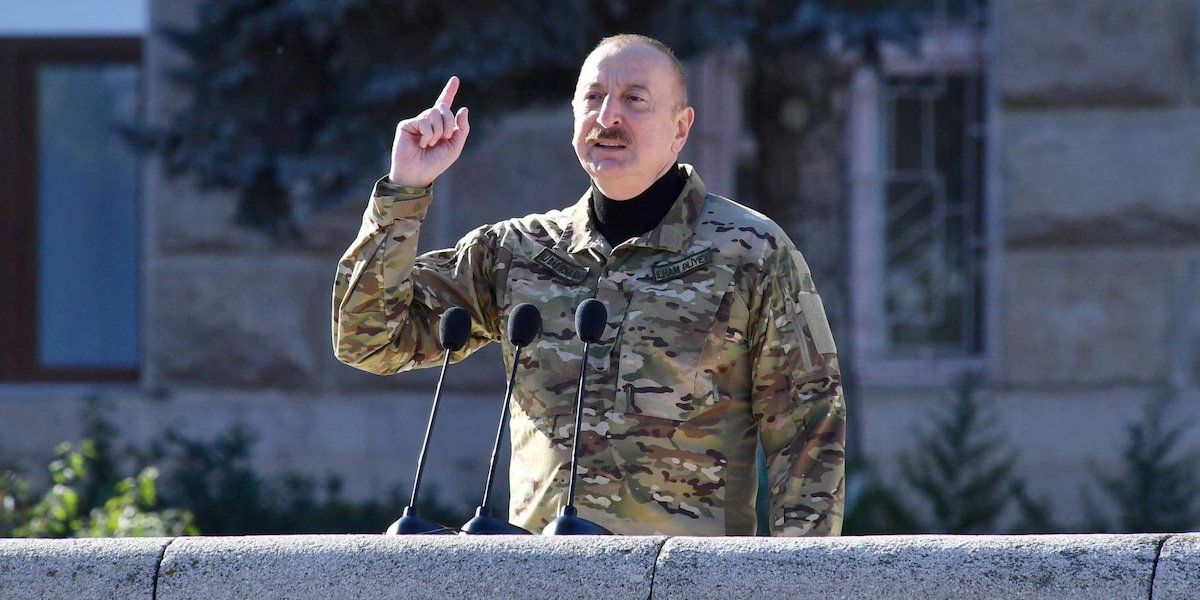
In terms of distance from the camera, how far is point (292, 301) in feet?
26.0

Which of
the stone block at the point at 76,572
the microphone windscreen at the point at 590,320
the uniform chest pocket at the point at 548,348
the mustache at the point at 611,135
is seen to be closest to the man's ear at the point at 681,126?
the mustache at the point at 611,135

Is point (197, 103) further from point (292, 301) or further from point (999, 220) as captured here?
point (999, 220)

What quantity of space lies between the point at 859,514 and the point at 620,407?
354 centimetres

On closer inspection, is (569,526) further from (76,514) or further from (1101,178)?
(1101,178)

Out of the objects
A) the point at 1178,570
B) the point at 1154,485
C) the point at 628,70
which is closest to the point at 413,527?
the point at 628,70

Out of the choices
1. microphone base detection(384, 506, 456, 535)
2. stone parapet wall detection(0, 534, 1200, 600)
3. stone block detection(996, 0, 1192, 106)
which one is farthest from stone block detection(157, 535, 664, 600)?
stone block detection(996, 0, 1192, 106)

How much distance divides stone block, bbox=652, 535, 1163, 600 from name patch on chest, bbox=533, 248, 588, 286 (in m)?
0.93

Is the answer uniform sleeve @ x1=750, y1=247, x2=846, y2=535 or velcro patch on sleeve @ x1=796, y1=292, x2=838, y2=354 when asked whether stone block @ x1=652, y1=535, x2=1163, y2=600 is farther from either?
velcro patch on sleeve @ x1=796, y1=292, x2=838, y2=354

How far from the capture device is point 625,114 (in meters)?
3.48

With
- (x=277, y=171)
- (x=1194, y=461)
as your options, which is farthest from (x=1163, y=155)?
(x=277, y=171)

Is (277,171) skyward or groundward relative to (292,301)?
skyward

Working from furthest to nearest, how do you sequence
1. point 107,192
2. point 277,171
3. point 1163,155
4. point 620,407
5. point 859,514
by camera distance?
1. point 107,192
2. point 1163,155
3. point 859,514
4. point 277,171
5. point 620,407

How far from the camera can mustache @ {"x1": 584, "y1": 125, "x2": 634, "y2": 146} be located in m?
3.48

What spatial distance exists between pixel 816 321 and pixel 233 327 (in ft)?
16.2
